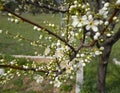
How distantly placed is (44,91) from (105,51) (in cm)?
235

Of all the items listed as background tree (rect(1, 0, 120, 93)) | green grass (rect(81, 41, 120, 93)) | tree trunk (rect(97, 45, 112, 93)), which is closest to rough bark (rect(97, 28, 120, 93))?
tree trunk (rect(97, 45, 112, 93))

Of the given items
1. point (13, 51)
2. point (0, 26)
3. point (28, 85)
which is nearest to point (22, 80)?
point (28, 85)

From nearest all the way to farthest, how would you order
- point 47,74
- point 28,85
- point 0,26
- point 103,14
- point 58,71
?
point 103,14 < point 58,71 < point 47,74 < point 28,85 < point 0,26

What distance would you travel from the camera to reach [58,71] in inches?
136

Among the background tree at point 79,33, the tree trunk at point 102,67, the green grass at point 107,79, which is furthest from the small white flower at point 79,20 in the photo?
the green grass at point 107,79

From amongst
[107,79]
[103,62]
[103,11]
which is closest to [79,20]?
[103,11]

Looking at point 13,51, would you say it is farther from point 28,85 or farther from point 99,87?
point 99,87

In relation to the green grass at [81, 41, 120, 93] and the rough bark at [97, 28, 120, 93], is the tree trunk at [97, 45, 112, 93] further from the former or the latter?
the green grass at [81, 41, 120, 93]

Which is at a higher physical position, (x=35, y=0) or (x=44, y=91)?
(x=35, y=0)

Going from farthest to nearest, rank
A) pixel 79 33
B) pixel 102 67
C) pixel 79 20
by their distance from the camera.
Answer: pixel 102 67 < pixel 79 33 < pixel 79 20

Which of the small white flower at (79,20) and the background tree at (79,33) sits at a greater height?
the background tree at (79,33)

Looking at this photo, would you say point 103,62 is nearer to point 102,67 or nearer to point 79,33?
point 102,67

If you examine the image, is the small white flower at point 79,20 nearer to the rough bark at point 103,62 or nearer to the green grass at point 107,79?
the rough bark at point 103,62

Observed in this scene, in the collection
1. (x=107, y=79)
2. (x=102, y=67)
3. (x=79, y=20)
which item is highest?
(x=107, y=79)
